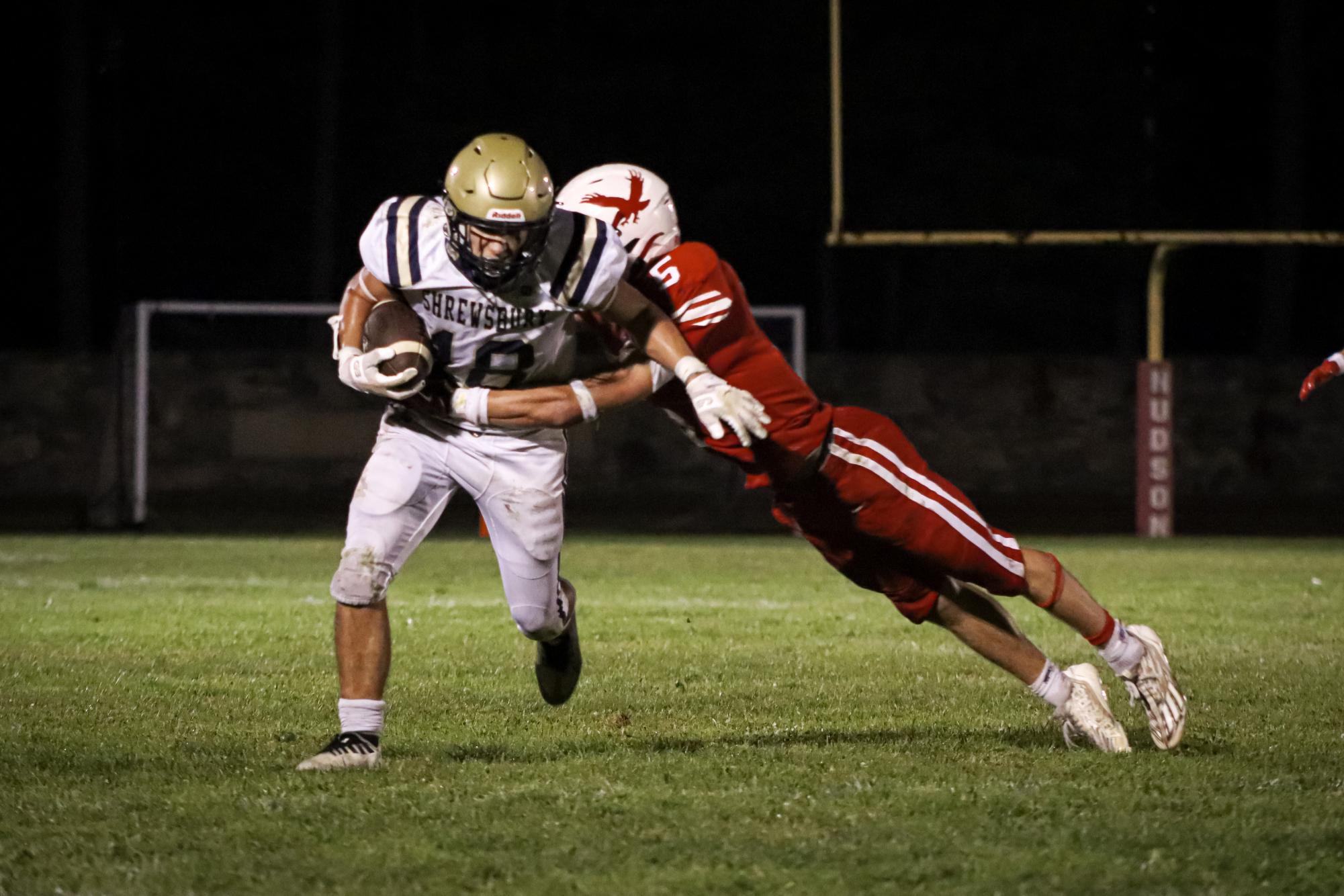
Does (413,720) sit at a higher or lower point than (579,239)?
lower

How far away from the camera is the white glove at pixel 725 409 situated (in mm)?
4234

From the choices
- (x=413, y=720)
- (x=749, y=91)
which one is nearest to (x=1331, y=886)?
(x=413, y=720)

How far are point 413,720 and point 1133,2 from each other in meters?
14.0

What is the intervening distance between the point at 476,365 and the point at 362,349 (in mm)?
284

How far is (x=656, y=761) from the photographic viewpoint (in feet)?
14.8

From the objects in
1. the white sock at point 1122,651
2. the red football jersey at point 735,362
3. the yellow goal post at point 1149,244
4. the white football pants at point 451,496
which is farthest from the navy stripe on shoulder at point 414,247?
the yellow goal post at point 1149,244

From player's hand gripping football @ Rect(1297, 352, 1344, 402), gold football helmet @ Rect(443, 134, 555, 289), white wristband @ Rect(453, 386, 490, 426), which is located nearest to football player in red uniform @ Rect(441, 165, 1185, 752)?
white wristband @ Rect(453, 386, 490, 426)

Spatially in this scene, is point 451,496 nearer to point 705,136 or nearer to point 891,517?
point 891,517

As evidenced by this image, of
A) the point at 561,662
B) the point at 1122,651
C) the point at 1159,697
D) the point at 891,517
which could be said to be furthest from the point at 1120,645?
the point at 561,662

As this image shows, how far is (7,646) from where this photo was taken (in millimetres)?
6824

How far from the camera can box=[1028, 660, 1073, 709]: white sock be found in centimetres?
480

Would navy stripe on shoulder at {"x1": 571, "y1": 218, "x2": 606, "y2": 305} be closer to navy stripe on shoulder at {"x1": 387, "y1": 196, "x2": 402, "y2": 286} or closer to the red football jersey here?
the red football jersey

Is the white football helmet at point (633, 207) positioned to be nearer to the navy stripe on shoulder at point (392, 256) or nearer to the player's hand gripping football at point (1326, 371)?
the navy stripe on shoulder at point (392, 256)

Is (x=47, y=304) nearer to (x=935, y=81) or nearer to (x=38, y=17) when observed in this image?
(x=38, y=17)
